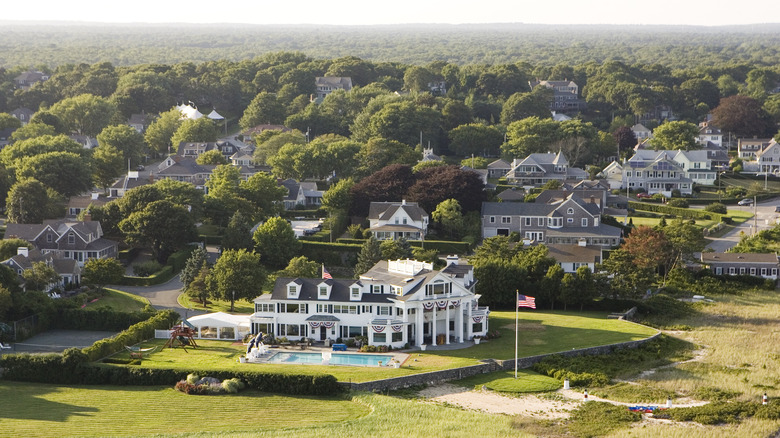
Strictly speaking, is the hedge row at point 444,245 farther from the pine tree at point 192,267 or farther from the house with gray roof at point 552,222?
the pine tree at point 192,267

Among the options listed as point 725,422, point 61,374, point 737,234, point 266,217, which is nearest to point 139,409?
point 61,374

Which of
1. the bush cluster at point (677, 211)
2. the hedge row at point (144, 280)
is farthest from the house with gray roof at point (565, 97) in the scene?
the hedge row at point (144, 280)

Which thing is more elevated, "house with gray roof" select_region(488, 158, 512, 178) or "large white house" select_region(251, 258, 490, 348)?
"large white house" select_region(251, 258, 490, 348)

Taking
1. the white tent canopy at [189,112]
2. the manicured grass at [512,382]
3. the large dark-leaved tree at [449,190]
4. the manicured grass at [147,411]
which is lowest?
the manicured grass at [512,382]

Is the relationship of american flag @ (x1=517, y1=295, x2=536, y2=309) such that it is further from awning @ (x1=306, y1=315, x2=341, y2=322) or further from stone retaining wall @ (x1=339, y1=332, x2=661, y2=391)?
awning @ (x1=306, y1=315, x2=341, y2=322)

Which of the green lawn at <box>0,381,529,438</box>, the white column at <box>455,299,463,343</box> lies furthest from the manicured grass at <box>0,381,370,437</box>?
the white column at <box>455,299,463,343</box>

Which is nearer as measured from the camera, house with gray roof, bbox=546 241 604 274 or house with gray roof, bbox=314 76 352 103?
house with gray roof, bbox=546 241 604 274
